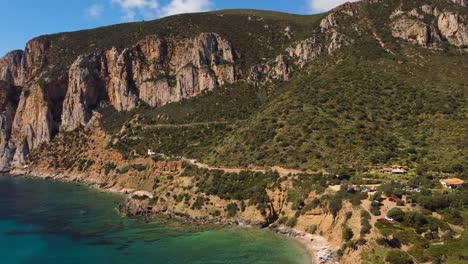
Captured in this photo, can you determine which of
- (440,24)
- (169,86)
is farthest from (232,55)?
(440,24)

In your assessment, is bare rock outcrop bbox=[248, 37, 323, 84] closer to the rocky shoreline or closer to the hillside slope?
the hillside slope

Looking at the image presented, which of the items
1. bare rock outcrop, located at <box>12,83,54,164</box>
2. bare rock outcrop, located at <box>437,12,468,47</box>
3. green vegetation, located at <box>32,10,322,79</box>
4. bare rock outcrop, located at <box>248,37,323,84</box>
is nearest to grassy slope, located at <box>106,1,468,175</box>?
bare rock outcrop, located at <box>437,12,468,47</box>

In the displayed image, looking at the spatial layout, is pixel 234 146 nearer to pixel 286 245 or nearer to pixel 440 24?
pixel 286 245

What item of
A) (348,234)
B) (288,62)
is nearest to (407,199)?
(348,234)

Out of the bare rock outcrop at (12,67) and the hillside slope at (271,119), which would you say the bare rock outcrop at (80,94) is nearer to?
the hillside slope at (271,119)

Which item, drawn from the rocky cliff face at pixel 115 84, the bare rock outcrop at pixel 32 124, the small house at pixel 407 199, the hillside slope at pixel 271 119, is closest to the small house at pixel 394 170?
the hillside slope at pixel 271 119

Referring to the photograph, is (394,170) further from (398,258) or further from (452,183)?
(398,258)
